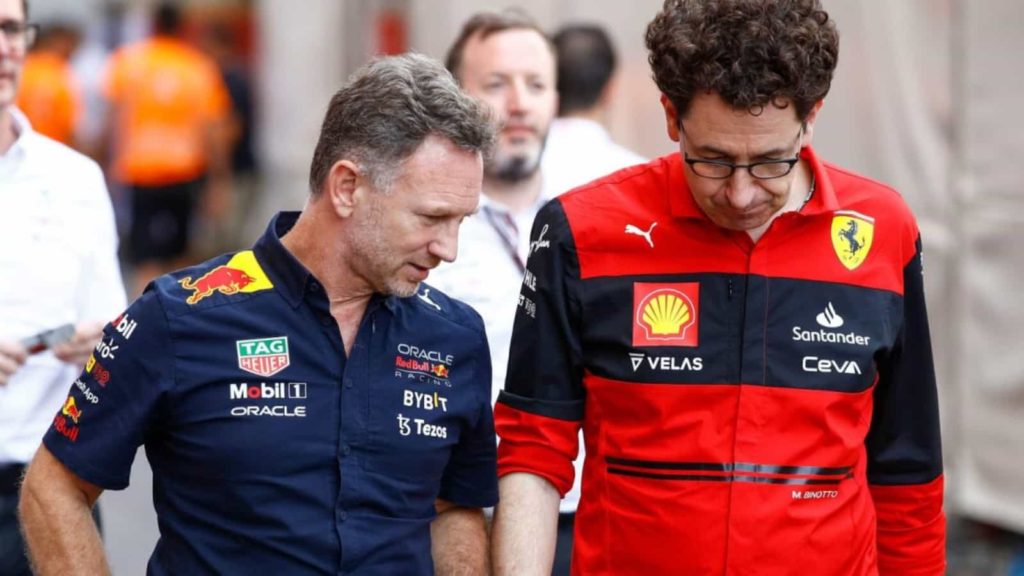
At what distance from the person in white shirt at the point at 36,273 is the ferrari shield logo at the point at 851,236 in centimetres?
193

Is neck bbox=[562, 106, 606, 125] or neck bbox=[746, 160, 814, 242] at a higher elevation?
neck bbox=[746, 160, 814, 242]

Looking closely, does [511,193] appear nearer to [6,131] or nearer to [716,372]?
[6,131]

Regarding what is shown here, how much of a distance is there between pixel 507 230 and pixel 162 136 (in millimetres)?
9057

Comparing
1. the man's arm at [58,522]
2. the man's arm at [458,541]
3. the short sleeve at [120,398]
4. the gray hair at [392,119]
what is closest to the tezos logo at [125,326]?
the short sleeve at [120,398]

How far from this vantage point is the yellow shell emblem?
11.0 feet

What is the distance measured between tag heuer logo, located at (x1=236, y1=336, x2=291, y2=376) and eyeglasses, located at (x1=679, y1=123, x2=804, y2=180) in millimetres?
846

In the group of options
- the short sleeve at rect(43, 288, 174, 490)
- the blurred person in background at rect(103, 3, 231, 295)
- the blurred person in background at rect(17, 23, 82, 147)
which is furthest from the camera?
the blurred person in background at rect(17, 23, 82, 147)

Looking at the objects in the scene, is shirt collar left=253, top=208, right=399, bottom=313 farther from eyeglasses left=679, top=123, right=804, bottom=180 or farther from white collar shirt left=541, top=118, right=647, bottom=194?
white collar shirt left=541, top=118, right=647, bottom=194

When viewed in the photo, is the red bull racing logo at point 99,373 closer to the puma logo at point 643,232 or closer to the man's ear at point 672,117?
the puma logo at point 643,232

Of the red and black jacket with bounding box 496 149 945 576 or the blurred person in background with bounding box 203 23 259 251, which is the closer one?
the red and black jacket with bounding box 496 149 945 576

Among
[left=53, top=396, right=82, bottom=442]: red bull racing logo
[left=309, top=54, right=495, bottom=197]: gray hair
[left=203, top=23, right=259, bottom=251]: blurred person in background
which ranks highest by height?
[left=309, top=54, right=495, bottom=197]: gray hair

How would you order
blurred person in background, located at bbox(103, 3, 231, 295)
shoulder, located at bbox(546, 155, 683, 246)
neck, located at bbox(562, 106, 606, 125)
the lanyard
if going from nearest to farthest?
shoulder, located at bbox(546, 155, 683, 246) < the lanyard < neck, located at bbox(562, 106, 606, 125) < blurred person in background, located at bbox(103, 3, 231, 295)

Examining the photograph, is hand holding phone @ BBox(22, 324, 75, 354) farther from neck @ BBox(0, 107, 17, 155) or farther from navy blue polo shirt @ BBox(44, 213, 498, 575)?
navy blue polo shirt @ BBox(44, 213, 498, 575)

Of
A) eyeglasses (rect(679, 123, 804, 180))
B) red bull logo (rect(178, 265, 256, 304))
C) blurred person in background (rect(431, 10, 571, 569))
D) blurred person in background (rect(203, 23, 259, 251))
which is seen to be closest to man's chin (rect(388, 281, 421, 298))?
red bull logo (rect(178, 265, 256, 304))
